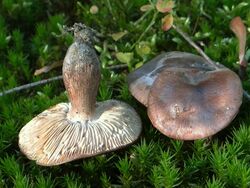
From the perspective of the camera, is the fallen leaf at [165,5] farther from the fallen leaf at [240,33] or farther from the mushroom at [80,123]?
the mushroom at [80,123]

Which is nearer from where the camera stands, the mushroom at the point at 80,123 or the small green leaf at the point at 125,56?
the mushroom at the point at 80,123

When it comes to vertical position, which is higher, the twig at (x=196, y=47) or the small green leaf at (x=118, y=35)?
the small green leaf at (x=118, y=35)

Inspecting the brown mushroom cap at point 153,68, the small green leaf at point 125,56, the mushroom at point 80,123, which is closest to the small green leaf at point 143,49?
the small green leaf at point 125,56

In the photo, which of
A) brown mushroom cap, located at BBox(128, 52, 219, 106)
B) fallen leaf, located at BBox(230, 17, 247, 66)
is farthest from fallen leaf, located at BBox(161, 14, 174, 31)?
fallen leaf, located at BBox(230, 17, 247, 66)

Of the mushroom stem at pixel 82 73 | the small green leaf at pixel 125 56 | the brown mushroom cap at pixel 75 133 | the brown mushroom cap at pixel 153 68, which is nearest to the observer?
the brown mushroom cap at pixel 75 133

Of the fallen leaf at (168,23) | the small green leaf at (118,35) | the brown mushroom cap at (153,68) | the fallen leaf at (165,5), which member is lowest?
the brown mushroom cap at (153,68)

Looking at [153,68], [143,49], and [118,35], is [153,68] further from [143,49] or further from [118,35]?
[118,35]

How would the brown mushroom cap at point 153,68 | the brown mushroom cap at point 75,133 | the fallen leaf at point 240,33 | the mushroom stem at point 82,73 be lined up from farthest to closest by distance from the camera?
1. the fallen leaf at point 240,33
2. the brown mushroom cap at point 153,68
3. the mushroom stem at point 82,73
4. the brown mushroom cap at point 75,133

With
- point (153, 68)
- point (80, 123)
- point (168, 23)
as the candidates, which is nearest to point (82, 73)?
point (80, 123)

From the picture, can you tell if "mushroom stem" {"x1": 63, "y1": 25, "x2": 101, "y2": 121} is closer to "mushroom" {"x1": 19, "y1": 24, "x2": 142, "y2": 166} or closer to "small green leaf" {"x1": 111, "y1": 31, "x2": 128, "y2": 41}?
"mushroom" {"x1": 19, "y1": 24, "x2": 142, "y2": 166}
